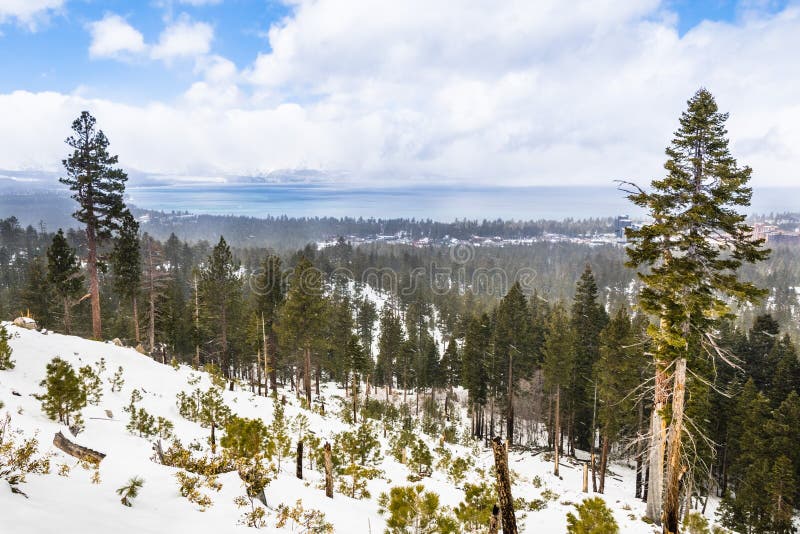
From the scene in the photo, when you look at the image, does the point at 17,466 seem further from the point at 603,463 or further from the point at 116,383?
the point at 603,463

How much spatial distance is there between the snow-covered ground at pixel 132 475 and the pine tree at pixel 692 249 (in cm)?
645

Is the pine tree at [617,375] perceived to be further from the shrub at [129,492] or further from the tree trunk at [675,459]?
the shrub at [129,492]

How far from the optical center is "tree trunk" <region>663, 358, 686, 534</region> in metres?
10.6

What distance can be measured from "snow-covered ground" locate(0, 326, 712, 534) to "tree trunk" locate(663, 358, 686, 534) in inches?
152

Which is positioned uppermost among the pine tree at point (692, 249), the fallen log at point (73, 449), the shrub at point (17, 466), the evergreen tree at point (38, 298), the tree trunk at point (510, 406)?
the pine tree at point (692, 249)

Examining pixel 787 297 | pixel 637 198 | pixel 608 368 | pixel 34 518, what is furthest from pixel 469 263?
pixel 34 518

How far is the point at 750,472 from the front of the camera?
23.8 m

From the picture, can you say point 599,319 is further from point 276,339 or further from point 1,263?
point 1,263

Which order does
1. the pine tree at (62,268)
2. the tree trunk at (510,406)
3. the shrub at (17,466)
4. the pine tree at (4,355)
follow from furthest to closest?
the tree trunk at (510,406), the pine tree at (62,268), the pine tree at (4,355), the shrub at (17,466)

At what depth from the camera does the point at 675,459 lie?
1086cm

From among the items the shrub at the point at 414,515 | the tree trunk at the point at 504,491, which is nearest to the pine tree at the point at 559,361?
the shrub at the point at 414,515

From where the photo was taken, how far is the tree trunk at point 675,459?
1064 centimetres

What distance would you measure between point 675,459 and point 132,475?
13.4 metres

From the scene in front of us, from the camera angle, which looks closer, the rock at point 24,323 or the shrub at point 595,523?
the shrub at point 595,523
